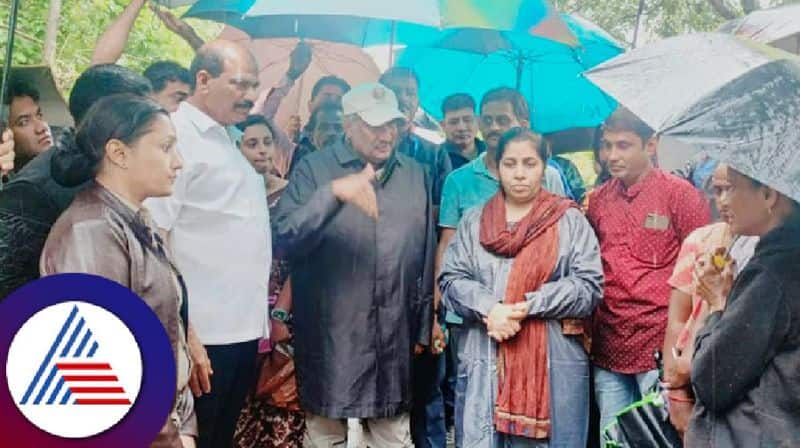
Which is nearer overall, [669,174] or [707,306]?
[707,306]

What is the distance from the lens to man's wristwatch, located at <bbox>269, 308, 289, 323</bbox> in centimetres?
318

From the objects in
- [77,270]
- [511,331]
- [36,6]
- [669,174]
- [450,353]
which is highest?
[36,6]

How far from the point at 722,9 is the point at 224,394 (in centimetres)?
202

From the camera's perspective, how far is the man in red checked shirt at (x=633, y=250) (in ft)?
10.1

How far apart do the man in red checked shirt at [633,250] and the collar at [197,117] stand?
4.70 ft

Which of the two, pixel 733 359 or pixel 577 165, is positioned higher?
pixel 577 165

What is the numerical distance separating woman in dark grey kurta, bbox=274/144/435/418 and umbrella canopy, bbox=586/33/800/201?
45.1 inches

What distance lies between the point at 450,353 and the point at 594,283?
861 mm

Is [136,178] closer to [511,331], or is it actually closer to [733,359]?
[511,331]

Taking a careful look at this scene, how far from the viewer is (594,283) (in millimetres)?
3143

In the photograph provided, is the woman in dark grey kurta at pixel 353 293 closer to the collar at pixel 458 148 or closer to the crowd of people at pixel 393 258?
the crowd of people at pixel 393 258

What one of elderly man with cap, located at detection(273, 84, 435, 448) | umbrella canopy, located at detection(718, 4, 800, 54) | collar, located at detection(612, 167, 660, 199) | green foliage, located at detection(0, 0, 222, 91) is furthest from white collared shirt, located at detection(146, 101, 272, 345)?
umbrella canopy, located at detection(718, 4, 800, 54)

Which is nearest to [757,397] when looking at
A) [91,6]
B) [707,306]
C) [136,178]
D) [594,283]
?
[707,306]

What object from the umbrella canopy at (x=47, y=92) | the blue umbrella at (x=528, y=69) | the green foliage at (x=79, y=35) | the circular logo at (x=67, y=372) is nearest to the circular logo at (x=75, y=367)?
the circular logo at (x=67, y=372)
